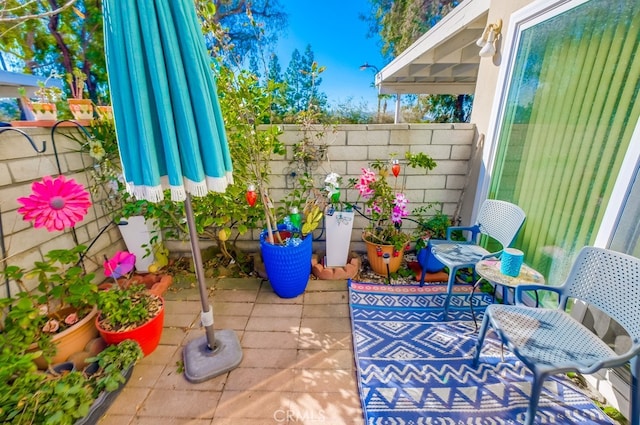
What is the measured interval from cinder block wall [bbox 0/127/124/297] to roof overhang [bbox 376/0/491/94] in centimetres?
365

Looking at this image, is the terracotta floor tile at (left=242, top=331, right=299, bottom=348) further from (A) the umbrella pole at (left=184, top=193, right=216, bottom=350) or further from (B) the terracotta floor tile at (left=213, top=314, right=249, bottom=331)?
(A) the umbrella pole at (left=184, top=193, right=216, bottom=350)

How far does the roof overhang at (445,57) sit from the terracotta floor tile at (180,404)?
3694 mm

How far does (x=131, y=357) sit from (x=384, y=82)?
267 inches

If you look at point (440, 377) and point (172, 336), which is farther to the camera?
point (172, 336)

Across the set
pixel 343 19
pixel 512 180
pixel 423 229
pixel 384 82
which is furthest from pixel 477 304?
pixel 343 19

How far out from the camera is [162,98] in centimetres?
108

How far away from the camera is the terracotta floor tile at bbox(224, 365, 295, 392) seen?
153 cm

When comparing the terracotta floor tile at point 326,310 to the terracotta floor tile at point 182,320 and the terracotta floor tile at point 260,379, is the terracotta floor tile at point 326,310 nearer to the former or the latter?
the terracotta floor tile at point 260,379

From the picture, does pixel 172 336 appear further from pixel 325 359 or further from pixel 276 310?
pixel 325 359

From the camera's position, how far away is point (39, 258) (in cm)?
171

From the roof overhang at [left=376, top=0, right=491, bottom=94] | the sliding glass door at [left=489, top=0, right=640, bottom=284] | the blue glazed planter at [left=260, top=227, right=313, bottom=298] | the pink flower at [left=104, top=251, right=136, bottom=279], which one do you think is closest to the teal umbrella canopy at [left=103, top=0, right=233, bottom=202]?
the pink flower at [left=104, top=251, right=136, bottom=279]

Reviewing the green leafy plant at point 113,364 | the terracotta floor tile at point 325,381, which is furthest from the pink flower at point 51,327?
the terracotta floor tile at point 325,381

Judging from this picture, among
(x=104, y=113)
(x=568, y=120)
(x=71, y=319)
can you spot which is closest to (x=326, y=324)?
(x=71, y=319)

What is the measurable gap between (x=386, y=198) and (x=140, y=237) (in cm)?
225
